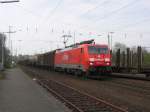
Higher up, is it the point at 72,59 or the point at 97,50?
the point at 97,50

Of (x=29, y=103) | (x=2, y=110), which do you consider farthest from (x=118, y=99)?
(x=2, y=110)

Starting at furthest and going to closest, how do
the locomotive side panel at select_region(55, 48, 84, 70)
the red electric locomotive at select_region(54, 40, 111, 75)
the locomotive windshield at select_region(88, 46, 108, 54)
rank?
the locomotive side panel at select_region(55, 48, 84, 70) → the locomotive windshield at select_region(88, 46, 108, 54) → the red electric locomotive at select_region(54, 40, 111, 75)

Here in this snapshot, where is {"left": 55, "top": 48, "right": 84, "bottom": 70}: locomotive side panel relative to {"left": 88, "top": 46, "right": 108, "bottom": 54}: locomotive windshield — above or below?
below

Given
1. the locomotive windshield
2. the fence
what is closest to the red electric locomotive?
the locomotive windshield

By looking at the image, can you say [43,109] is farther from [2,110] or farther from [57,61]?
[57,61]

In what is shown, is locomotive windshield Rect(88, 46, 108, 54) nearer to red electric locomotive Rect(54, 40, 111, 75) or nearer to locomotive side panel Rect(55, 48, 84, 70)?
red electric locomotive Rect(54, 40, 111, 75)

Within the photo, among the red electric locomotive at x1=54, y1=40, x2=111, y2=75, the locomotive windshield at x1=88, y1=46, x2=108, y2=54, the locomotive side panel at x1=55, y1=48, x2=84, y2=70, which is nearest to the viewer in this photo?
the red electric locomotive at x1=54, y1=40, x2=111, y2=75

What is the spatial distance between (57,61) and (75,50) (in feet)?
40.3

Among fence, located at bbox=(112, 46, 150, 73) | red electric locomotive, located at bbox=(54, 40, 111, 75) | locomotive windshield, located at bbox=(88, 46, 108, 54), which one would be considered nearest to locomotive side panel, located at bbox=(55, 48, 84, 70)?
red electric locomotive, located at bbox=(54, 40, 111, 75)

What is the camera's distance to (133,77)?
27906 mm

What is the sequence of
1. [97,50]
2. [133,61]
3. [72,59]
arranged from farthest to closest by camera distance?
[72,59], [133,61], [97,50]

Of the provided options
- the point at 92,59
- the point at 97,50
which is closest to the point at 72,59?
the point at 97,50

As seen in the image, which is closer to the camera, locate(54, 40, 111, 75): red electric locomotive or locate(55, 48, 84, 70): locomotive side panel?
locate(54, 40, 111, 75): red electric locomotive

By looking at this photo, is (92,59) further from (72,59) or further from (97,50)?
(72,59)
